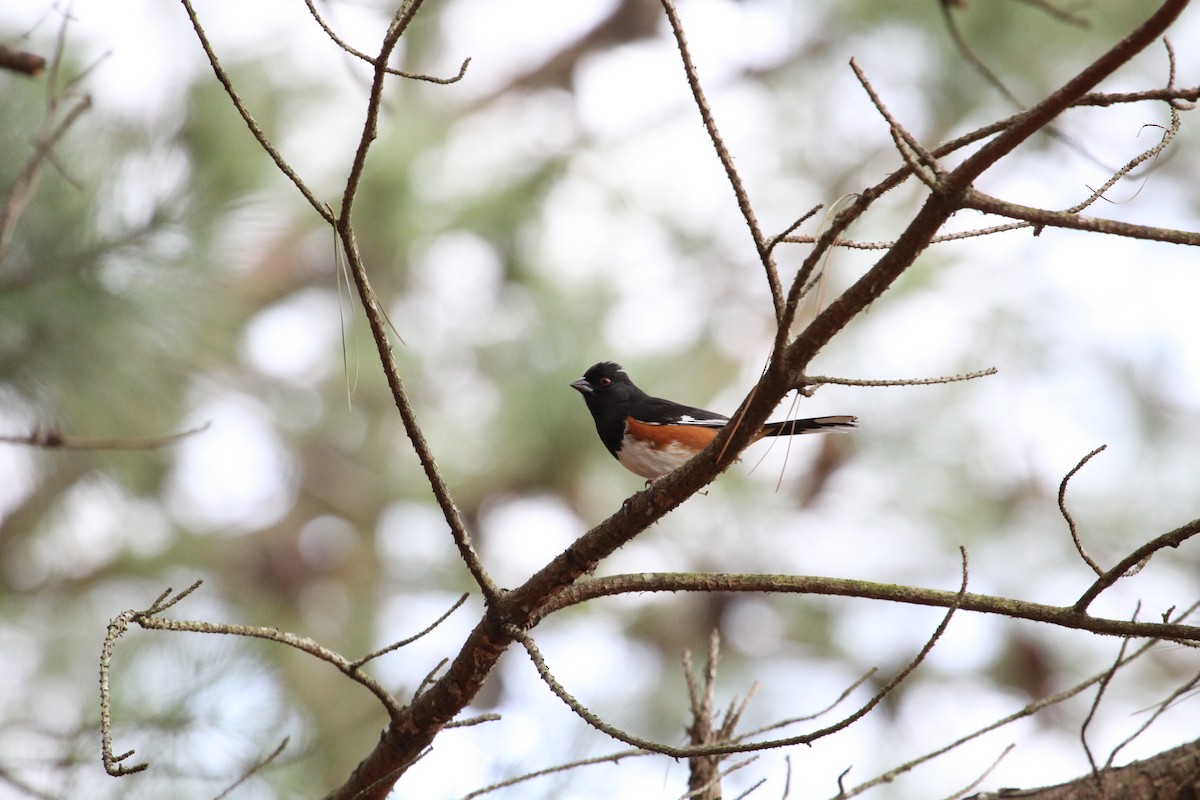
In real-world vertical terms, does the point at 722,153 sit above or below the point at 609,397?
below

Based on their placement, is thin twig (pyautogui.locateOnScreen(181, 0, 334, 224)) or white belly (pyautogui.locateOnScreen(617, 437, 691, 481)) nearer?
thin twig (pyautogui.locateOnScreen(181, 0, 334, 224))

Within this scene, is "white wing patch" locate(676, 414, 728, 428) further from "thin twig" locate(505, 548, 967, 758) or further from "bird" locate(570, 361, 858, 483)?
"thin twig" locate(505, 548, 967, 758)

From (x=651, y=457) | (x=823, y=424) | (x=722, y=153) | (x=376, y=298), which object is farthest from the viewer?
(x=651, y=457)

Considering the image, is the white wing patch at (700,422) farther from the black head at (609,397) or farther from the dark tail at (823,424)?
the dark tail at (823,424)

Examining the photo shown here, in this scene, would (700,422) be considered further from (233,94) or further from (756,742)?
(233,94)

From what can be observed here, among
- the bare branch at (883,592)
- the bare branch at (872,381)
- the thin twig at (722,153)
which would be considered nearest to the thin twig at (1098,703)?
the bare branch at (883,592)

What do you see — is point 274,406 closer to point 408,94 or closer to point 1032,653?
point 408,94

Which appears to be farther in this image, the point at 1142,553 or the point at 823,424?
the point at 823,424

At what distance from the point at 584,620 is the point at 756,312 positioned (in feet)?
5.99

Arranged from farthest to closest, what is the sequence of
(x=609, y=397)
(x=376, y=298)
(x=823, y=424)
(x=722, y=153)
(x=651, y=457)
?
(x=609, y=397) < (x=651, y=457) < (x=823, y=424) < (x=376, y=298) < (x=722, y=153)

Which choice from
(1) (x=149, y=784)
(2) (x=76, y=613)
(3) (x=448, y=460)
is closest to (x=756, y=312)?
(3) (x=448, y=460)

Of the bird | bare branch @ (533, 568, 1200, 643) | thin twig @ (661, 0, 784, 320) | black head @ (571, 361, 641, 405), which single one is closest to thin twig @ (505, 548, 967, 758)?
bare branch @ (533, 568, 1200, 643)

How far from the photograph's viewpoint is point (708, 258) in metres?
5.79

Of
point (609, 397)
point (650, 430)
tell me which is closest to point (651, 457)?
point (650, 430)
